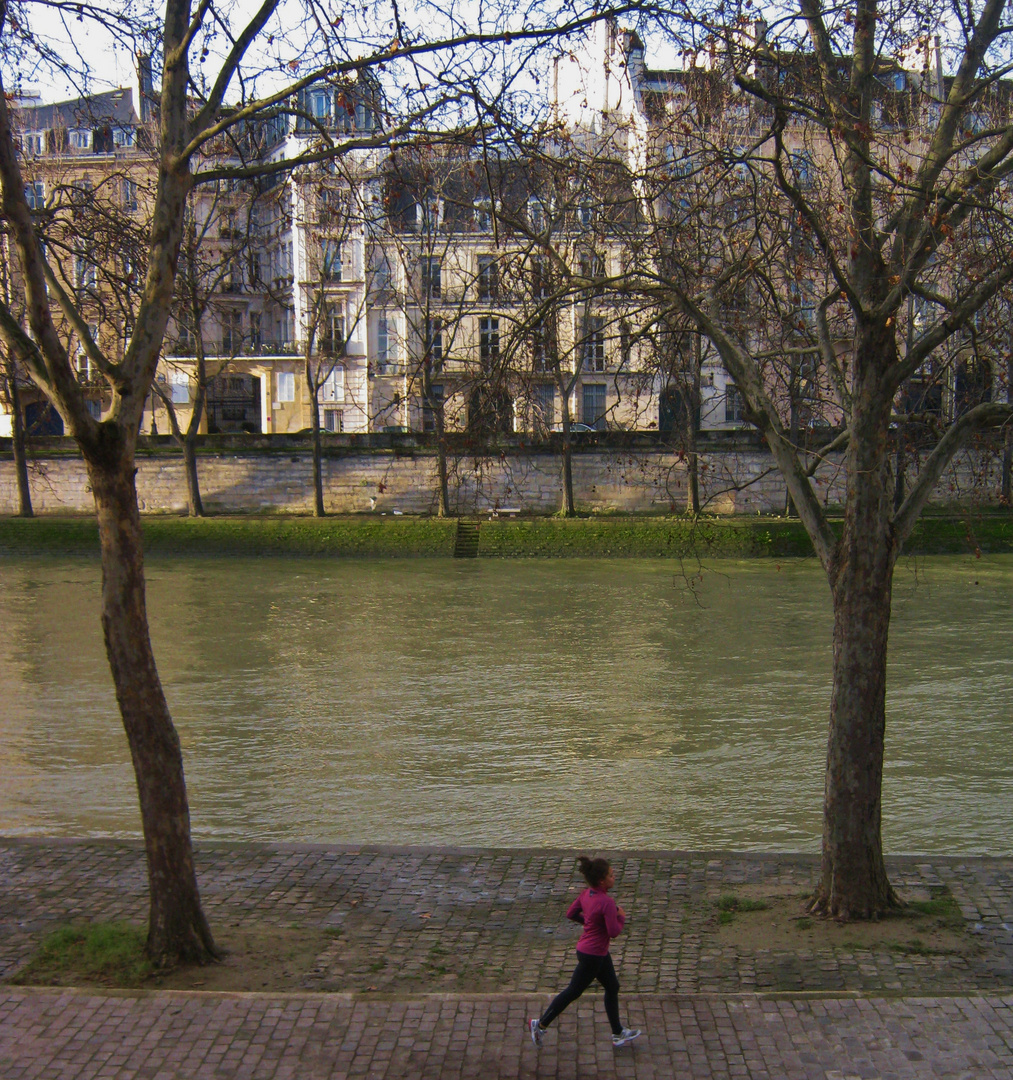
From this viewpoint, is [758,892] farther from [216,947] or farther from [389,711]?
[389,711]

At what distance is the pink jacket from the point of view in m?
5.62

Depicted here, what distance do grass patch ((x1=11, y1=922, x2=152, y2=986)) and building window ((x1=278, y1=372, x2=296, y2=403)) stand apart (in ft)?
134

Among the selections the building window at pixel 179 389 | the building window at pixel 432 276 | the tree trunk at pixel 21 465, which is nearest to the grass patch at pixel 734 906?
the building window at pixel 432 276

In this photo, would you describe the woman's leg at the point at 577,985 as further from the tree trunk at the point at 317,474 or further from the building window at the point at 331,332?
the building window at the point at 331,332

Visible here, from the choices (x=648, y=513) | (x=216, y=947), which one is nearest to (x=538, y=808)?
(x=216, y=947)

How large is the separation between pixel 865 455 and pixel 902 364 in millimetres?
589

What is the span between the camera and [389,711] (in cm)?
1540

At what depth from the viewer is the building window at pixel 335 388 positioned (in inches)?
1820

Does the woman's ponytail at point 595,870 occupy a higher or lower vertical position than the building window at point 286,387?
lower

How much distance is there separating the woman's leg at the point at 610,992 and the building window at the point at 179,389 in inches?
1747

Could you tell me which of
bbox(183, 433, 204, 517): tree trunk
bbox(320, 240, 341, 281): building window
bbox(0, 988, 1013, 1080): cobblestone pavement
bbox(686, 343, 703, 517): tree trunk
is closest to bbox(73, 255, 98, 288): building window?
bbox(686, 343, 703, 517): tree trunk

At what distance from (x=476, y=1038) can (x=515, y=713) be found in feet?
31.7

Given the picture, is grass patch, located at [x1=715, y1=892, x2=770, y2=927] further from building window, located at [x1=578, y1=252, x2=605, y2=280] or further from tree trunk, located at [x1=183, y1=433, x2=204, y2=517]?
tree trunk, located at [x1=183, y1=433, x2=204, y2=517]

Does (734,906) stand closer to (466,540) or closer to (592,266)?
(592,266)
